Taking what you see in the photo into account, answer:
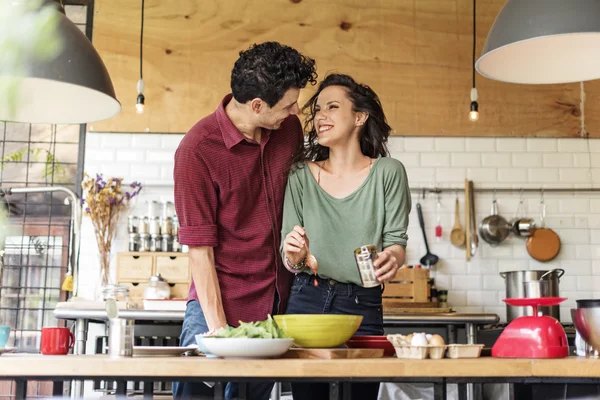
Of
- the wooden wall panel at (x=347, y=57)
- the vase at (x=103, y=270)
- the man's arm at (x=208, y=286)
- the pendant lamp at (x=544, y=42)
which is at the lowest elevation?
the man's arm at (x=208, y=286)

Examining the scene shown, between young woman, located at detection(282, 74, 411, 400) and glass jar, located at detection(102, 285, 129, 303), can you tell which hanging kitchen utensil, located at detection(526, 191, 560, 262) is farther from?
young woman, located at detection(282, 74, 411, 400)

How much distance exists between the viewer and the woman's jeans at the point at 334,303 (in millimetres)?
2639

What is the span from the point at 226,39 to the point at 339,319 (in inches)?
170

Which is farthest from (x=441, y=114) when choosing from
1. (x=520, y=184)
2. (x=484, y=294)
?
(x=484, y=294)

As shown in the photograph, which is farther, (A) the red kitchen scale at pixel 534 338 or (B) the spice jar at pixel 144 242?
(B) the spice jar at pixel 144 242

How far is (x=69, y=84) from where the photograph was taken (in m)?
2.99

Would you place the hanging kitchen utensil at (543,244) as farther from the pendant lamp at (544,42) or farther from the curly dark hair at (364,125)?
the curly dark hair at (364,125)

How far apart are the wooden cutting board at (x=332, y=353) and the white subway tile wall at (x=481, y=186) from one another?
3.78 metres

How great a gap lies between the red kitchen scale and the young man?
0.87 metres

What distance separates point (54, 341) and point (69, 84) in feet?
3.76

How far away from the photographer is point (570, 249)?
6.01 metres

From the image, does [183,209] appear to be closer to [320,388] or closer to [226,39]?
[320,388]

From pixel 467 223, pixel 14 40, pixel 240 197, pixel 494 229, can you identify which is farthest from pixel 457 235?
pixel 14 40

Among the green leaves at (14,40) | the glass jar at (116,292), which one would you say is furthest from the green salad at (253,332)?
the glass jar at (116,292)
